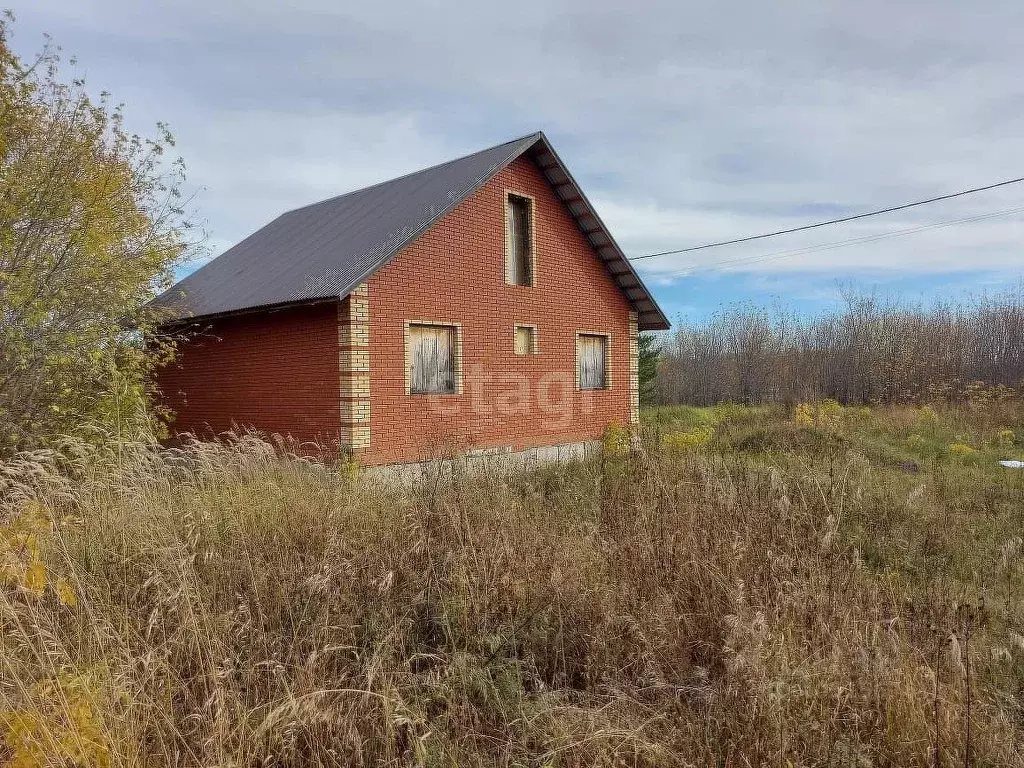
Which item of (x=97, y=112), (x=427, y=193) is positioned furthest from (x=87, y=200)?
(x=427, y=193)

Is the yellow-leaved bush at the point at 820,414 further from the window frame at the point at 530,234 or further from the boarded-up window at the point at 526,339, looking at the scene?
the window frame at the point at 530,234

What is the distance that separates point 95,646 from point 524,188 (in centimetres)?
1106

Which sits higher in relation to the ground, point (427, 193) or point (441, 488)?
point (427, 193)

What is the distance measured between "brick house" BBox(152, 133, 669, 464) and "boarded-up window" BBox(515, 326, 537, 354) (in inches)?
1.8

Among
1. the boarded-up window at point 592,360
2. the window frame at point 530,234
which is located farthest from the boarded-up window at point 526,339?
the boarded-up window at point 592,360

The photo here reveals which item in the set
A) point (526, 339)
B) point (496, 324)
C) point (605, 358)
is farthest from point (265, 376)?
point (605, 358)

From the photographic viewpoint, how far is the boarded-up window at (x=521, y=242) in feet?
41.1

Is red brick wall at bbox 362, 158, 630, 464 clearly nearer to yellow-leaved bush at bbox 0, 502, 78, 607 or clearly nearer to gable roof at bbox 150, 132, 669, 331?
gable roof at bbox 150, 132, 669, 331

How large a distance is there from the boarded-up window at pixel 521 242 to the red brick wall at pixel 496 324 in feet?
0.70

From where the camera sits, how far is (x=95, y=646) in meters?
3.07

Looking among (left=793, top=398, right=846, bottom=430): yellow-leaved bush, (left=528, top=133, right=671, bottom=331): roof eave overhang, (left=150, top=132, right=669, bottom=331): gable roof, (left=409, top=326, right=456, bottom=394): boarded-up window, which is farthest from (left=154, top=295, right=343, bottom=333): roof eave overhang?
(left=793, top=398, right=846, bottom=430): yellow-leaved bush

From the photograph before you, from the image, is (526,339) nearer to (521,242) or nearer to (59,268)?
(521,242)

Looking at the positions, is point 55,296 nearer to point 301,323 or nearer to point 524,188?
point 301,323

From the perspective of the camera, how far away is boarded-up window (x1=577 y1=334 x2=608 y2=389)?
45.3ft
